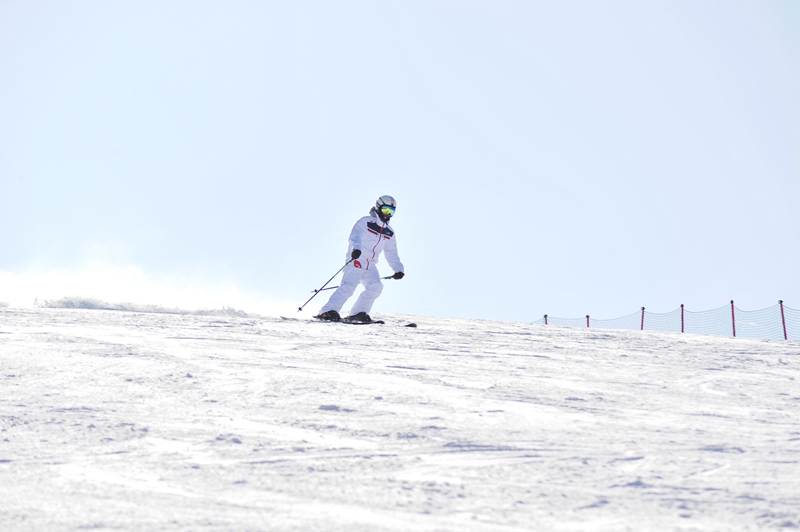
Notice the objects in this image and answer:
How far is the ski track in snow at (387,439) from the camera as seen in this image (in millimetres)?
2635

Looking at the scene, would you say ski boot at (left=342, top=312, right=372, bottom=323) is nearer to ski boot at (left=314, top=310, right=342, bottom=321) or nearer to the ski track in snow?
ski boot at (left=314, top=310, right=342, bottom=321)

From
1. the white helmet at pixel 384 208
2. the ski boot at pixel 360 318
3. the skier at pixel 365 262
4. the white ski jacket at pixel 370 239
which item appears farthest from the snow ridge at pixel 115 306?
the white helmet at pixel 384 208

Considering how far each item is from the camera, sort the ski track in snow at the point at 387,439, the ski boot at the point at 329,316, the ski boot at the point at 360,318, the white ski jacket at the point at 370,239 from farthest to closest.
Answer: the white ski jacket at the point at 370,239 → the ski boot at the point at 360,318 → the ski boot at the point at 329,316 → the ski track in snow at the point at 387,439

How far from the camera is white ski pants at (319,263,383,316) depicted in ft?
33.5

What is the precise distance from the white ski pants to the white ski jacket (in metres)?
0.10

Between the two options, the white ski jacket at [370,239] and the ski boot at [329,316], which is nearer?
the ski boot at [329,316]

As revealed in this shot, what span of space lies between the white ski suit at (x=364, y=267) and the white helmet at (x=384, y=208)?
81 millimetres

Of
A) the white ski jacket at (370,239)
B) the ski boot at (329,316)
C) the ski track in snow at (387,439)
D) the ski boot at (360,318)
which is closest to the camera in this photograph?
the ski track in snow at (387,439)

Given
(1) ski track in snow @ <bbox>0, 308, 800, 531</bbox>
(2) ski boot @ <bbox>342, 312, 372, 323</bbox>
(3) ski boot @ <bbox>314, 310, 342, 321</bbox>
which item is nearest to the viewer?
(1) ski track in snow @ <bbox>0, 308, 800, 531</bbox>

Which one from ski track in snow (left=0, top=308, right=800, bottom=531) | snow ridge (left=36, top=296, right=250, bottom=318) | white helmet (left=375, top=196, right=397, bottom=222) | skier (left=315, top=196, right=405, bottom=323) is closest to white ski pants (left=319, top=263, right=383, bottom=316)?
skier (left=315, top=196, right=405, bottom=323)

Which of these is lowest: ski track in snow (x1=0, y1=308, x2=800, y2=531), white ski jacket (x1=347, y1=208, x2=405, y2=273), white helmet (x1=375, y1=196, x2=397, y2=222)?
ski track in snow (x1=0, y1=308, x2=800, y2=531)

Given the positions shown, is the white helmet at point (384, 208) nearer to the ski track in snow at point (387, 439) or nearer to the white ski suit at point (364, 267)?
the white ski suit at point (364, 267)

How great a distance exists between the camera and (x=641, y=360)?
6.23 metres

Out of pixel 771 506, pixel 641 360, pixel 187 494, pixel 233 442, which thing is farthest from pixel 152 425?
pixel 641 360
